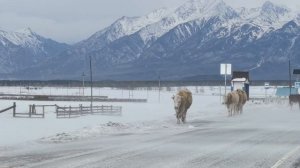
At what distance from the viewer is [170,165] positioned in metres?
15.0

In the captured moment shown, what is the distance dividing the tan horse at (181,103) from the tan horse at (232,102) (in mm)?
8556

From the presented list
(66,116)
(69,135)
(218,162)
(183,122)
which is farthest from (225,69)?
(218,162)

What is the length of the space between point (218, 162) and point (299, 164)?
1.93 metres

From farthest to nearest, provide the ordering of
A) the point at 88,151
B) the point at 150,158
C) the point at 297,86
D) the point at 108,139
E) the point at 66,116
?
the point at 297,86 < the point at 66,116 < the point at 108,139 < the point at 88,151 < the point at 150,158

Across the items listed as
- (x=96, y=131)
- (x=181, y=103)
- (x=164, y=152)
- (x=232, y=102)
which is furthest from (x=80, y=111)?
(x=164, y=152)

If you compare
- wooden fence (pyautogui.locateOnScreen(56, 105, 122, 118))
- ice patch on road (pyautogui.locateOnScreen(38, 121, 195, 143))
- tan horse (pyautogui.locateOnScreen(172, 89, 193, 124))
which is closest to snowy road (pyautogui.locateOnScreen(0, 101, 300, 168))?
ice patch on road (pyautogui.locateOnScreen(38, 121, 195, 143))

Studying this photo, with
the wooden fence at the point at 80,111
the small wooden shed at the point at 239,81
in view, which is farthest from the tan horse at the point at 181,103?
the small wooden shed at the point at 239,81

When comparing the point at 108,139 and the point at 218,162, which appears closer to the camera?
the point at 218,162

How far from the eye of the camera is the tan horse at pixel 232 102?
44.2 meters

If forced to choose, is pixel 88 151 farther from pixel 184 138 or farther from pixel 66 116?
pixel 66 116

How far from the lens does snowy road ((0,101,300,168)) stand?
15.4 m

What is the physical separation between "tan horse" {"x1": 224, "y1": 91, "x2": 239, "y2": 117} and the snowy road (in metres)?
19.9

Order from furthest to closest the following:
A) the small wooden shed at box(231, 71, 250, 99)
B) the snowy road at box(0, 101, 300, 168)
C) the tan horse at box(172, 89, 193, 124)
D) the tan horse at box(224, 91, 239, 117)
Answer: the small wooden shed at box(231, 71, 250, 99), the tan horse at box(224, 91, 239, 117), the tan horse at box(172, 89, 193, 124), the snowy road at box(0, 101, 300, 168)

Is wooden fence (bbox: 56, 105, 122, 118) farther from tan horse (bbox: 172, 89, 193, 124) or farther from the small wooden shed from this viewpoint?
the small wooden shed
